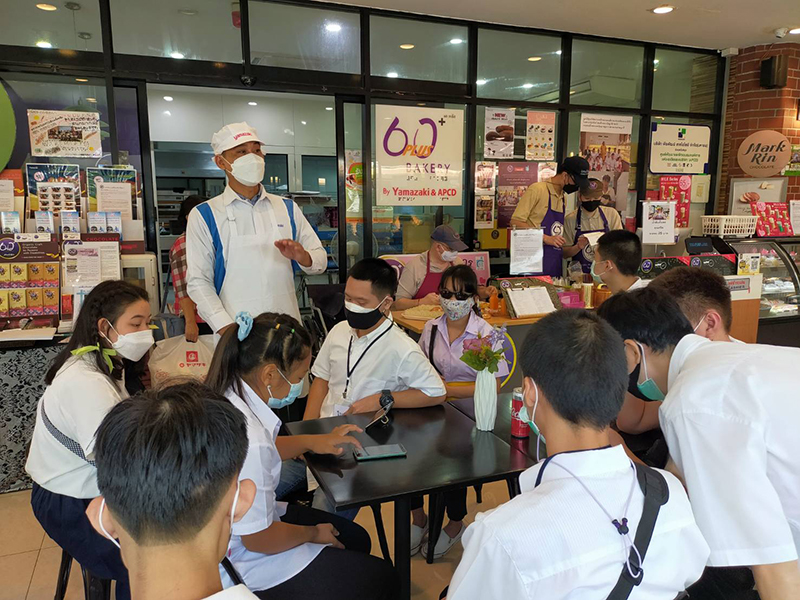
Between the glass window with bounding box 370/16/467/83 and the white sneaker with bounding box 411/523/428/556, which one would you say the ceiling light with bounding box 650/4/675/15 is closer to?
the glass window with bounding box 370/16/467/83

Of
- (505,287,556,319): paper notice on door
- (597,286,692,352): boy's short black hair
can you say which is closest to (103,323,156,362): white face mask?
(597,286,692,352): boy's short black hair

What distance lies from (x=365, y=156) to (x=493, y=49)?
169 cm

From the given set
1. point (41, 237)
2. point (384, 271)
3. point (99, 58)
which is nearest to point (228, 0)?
point (99, 58)

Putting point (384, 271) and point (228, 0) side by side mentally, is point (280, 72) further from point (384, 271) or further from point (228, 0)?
point (384, 271)

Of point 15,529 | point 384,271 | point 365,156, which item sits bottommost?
point 15,529

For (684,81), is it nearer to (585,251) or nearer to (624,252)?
(585,251)

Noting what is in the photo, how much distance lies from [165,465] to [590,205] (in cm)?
482

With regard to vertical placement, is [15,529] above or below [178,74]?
below

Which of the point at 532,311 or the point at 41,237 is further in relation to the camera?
the point at 532,311

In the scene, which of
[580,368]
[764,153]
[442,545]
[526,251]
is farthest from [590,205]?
[580,368]

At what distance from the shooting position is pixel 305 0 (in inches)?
184

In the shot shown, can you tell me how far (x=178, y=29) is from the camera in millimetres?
4406

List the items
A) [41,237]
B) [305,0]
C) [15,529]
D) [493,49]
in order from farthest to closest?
[493,49] < [305,0] < [41,237] < [15,529]

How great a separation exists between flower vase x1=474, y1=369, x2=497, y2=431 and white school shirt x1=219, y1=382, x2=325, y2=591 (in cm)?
73
